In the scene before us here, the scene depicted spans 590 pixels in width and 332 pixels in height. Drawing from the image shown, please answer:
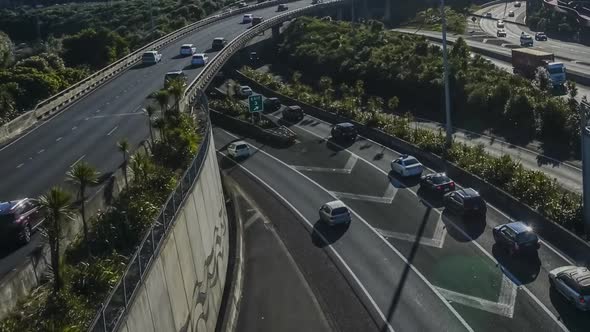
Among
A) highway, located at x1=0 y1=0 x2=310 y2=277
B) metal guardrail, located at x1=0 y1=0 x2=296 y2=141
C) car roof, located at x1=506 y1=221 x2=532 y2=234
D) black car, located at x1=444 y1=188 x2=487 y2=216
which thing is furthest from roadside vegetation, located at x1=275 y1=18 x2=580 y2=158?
metal guardrail, located at x1=0 y1=0 x2=296 y2=141

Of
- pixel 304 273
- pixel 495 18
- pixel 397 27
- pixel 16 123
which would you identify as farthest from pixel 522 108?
pixel 495 18

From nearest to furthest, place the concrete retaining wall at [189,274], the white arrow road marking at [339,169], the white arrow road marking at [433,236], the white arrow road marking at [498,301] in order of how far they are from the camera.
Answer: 1. the concrete retaining wall at [189,274]
2. the white arrow road marking at [498,301]
3. the white arrow road marking at [433,236]
4. the white arrow road marking at [339,169]

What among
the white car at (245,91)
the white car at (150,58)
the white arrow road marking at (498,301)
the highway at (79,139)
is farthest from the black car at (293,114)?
the white arrow road marking at (498,301)

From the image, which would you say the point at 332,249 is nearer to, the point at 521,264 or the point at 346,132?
the point at 521,264

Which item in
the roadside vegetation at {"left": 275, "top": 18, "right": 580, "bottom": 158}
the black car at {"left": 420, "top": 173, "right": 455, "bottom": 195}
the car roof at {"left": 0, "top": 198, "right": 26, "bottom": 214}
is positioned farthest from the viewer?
A: the roadside vegetation at {"left": 275, "top": 18, "right": 580, "bottom": 158}

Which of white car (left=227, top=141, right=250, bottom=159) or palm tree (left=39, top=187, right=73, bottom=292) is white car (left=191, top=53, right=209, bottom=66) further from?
palm tree (left=39, top=187, right=73, bottom=292)

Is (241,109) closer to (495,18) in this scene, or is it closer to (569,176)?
(569,176)

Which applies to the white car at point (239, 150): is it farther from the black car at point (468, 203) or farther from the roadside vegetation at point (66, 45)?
the black car at point (468, 203)
